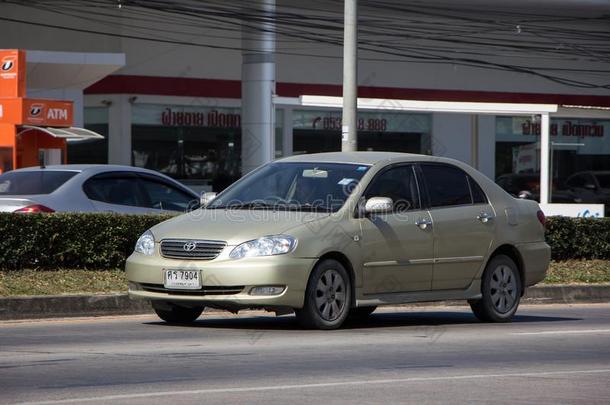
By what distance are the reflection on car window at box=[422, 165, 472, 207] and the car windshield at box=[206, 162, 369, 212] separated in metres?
0.81

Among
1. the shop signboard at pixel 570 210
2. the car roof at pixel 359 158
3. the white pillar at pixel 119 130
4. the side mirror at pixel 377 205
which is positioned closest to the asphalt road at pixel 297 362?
the side mirror at pixel 377 205

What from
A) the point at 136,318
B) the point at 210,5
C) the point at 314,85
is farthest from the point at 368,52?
the point at 136,318

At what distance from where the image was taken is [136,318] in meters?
13.2

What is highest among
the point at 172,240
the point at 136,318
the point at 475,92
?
the point at 475,92

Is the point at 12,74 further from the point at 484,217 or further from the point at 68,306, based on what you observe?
the point at 484,217

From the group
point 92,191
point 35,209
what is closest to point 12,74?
point 92,191

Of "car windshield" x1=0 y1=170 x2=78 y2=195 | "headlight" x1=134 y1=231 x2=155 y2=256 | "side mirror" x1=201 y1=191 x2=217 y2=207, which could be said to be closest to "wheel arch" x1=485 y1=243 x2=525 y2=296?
"side mirror" x1=201 y1=191 x2=217 y2=207

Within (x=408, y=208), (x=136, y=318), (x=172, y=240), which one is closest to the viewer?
(x=172, y=240)

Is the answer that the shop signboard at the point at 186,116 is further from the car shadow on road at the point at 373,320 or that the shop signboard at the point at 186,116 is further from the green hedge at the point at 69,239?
the car shadow on road at the point at 373,320

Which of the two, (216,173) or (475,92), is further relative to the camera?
(475,92)

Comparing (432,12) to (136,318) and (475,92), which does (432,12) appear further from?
(136,318)

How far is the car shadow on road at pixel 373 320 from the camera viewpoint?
473 inches

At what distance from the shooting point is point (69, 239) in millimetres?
14891

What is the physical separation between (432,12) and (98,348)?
3218 cm
